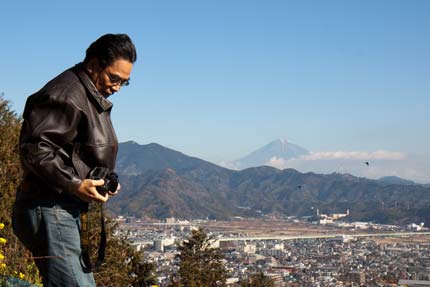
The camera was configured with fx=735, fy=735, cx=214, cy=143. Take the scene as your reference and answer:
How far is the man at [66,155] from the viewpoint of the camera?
2742 millimetres

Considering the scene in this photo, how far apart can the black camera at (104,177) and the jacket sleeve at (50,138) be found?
8 centimetres

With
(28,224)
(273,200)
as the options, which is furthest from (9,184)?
(273,200)

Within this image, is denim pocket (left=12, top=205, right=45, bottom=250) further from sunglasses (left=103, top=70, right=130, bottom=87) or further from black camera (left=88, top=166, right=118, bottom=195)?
sunglasses (left=103, top=70, right=130, bottom=87)

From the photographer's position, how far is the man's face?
2.87 m

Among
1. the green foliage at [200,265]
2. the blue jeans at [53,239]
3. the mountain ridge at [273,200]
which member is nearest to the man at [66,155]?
the blue jeans at [53,239]

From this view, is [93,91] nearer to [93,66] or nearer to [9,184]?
[93,66]

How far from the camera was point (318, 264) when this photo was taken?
83.9 meters

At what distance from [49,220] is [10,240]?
5425mm

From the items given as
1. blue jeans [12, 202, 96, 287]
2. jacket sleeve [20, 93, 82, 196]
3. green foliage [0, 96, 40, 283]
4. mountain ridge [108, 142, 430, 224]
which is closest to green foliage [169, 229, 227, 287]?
green foliage [0, 96, 40, 283]

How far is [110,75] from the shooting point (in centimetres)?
289

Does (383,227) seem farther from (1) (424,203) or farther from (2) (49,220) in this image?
(2) (49,220)

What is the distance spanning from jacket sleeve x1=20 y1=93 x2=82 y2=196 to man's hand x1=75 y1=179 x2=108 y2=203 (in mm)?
20

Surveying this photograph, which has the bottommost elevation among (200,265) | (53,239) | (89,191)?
(200,265)

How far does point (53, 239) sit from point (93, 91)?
0.59 meters
